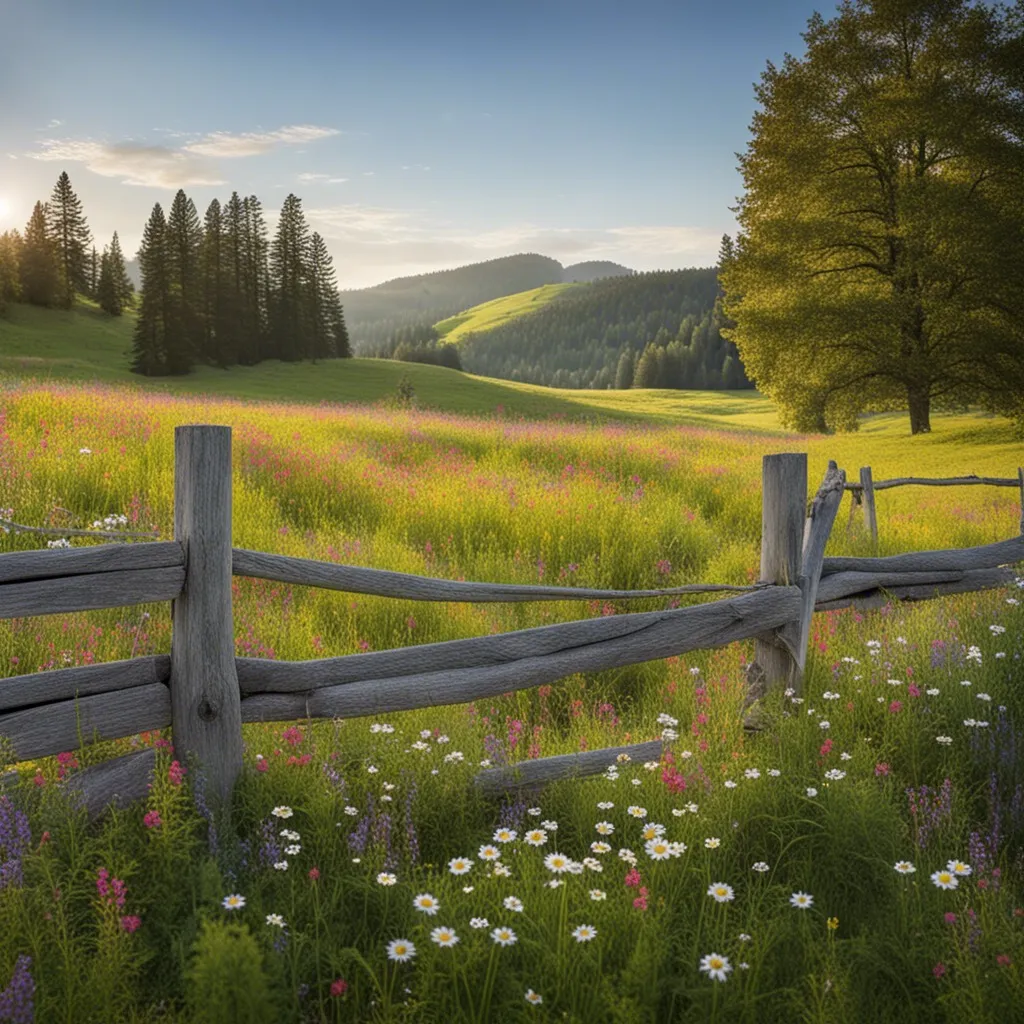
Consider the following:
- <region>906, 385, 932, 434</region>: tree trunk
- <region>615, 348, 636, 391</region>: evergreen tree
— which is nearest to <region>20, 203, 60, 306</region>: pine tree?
<region>906, 385, 932, 434</region>: tree trunk

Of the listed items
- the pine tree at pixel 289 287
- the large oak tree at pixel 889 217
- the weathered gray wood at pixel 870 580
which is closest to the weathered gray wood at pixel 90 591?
the weathered gray wood at pixel 870 580

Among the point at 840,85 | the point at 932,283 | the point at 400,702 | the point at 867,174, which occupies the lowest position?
the point at 400,702

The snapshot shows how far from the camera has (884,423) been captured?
4672 cm

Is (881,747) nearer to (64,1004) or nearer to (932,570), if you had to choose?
(932,570)

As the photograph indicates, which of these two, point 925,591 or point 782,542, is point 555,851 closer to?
point 782,542

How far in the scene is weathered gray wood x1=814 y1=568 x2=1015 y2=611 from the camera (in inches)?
212

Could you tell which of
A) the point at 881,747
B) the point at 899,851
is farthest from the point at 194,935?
the point at 881,747

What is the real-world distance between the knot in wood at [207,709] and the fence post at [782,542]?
300 cm

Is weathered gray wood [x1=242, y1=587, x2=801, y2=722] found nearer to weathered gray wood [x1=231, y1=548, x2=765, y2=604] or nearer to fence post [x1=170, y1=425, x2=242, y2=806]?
fence post [x1=170, y1=425, x2=242, y2=806]

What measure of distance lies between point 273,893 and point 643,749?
1938mm

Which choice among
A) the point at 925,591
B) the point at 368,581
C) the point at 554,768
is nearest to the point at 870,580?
the point at 925,591

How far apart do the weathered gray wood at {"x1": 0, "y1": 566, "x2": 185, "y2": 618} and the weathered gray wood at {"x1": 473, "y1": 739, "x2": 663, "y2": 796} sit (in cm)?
155

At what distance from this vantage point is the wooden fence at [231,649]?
9.77 feet

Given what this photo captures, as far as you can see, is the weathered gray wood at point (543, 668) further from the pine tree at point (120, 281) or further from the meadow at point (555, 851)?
the pine tree at point (120, 281)
